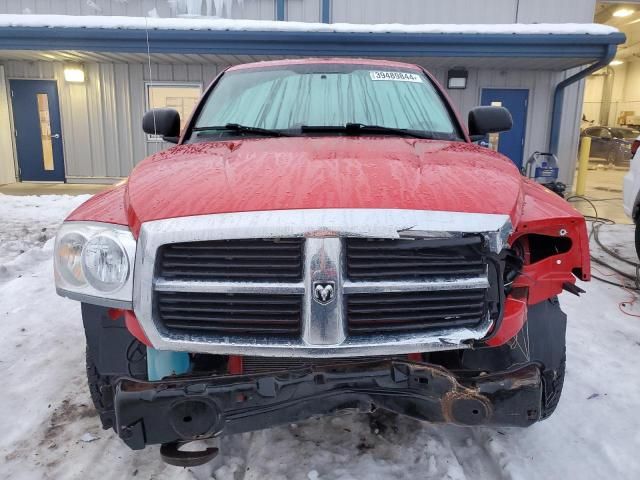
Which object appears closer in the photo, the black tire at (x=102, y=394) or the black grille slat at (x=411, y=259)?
the black grille slat at (x=411, y=259)

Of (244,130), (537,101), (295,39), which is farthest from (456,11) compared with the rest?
(244,130)

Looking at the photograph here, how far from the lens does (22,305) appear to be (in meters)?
4.16

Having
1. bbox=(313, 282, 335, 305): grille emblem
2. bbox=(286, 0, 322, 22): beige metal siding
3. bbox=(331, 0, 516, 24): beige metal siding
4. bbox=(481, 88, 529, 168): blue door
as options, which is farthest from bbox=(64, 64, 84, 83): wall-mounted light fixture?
bbox=(313, 282, 335, 305): grille emblem

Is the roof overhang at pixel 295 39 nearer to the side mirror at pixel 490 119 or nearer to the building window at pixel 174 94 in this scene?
the building window at pixel 174 94

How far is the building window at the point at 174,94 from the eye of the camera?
11.6 m

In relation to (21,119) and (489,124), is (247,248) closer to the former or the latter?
(489,124)

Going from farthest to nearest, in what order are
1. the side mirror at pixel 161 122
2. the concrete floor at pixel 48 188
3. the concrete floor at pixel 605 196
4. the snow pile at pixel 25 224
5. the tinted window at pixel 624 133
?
1. the tinted window at pixel 624 133
2. the concrete floor at pixel 48 188
3. the concrete floor at pixel 605 196
4. the snow pile at pixel 25 224
5. the side mirror at pixel 161 122

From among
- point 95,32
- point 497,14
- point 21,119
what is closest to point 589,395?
point 95,32

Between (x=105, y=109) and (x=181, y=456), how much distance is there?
11.5 meters

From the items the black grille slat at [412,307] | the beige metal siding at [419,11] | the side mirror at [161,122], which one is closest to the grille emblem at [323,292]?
the black grille slat at [412,307]

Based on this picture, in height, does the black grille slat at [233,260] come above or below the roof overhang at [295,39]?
below

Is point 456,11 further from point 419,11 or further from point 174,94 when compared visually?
point 174,94

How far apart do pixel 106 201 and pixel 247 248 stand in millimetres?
756

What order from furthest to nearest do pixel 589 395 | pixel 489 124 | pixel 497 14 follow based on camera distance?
pixel 497 14
pixel 489 124
pixel 589 395
